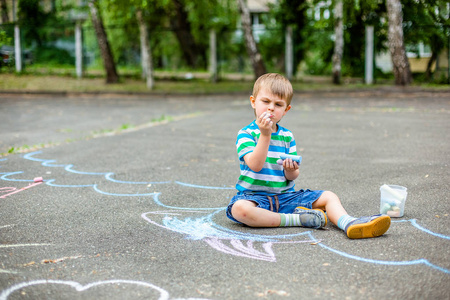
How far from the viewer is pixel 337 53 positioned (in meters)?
17.8

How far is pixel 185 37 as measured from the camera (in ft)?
72.9

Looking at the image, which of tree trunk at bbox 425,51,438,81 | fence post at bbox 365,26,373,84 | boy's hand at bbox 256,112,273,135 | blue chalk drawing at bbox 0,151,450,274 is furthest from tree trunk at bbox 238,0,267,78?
boy's hand at bbox 256,112,273,135

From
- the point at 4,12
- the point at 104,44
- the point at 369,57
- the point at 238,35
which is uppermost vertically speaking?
the point at 4,12

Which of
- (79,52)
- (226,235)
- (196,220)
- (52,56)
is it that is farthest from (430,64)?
(226,235)

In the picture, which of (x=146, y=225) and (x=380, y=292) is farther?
(x=146, y=225)

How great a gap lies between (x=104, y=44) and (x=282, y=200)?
1560 centimetres

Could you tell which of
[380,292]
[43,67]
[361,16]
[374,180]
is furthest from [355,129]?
[43,67]

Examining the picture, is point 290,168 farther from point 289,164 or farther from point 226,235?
point 226,235

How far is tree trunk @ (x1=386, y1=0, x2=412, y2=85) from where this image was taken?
50.0ft

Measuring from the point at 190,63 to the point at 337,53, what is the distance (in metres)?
7.56

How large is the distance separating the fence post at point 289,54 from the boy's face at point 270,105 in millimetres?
16409

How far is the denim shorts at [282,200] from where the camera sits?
3369mm

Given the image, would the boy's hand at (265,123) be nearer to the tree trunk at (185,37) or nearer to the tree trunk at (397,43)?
the tree trunk at (397,43)

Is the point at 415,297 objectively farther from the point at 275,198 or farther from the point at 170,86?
the point at 170,86
